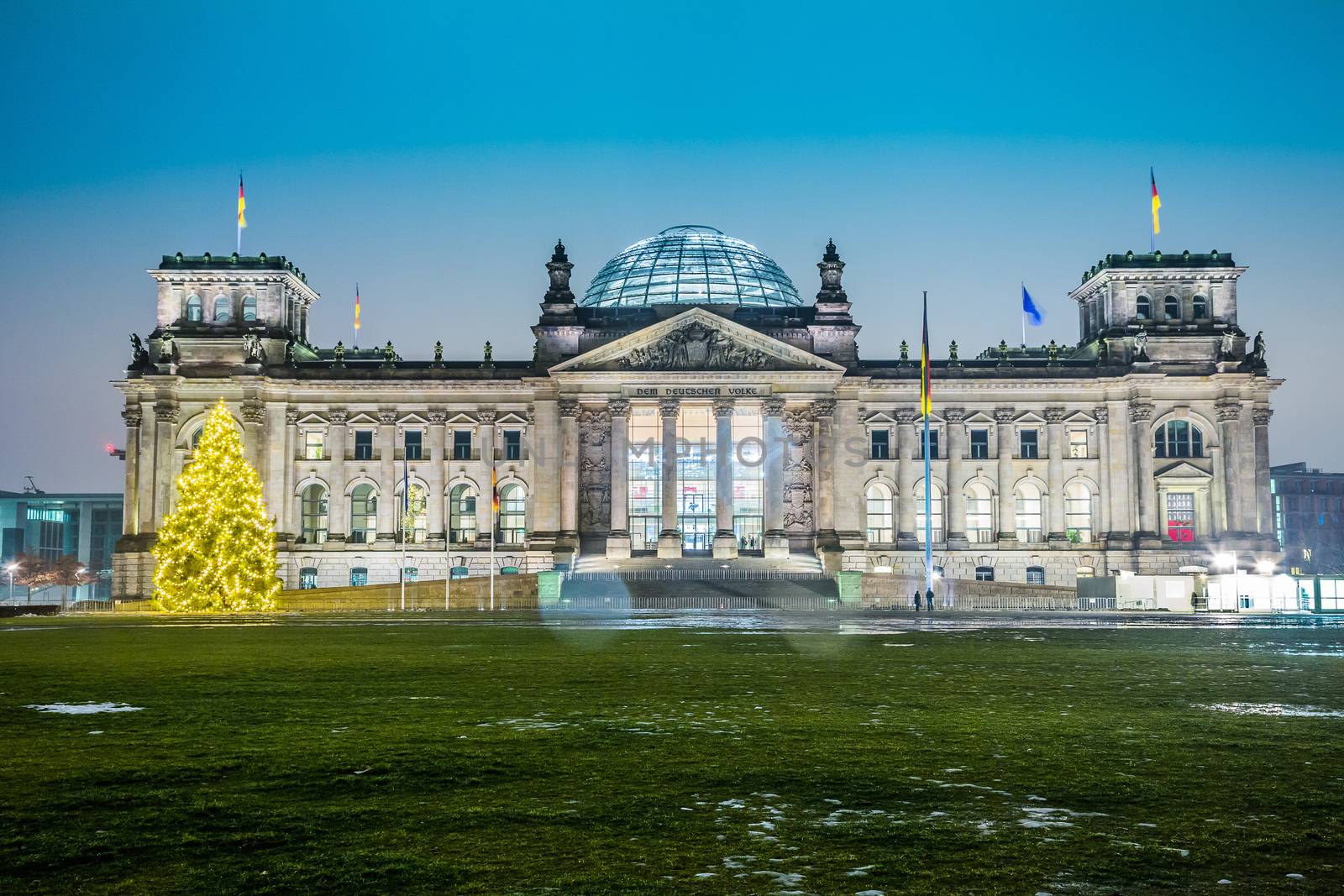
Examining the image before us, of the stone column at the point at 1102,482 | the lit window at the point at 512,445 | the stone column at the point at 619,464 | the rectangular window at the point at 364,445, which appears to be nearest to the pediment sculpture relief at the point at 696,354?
the stone column at the point at 619,464

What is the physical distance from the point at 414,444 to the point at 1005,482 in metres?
44.6

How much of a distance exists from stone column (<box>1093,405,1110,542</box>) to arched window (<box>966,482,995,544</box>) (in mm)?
7592

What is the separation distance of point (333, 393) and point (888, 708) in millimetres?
87872

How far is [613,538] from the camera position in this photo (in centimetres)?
9188

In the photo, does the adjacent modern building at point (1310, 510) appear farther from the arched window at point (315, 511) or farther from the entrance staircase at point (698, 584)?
the arched window at point (315, 511)

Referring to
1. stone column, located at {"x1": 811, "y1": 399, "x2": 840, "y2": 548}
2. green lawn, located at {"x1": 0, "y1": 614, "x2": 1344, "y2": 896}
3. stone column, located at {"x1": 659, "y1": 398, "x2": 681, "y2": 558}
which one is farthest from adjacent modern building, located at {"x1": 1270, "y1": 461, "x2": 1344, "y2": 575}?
green lawn, located at {"x1": 0, "y1": 614, "x2": 1344, "y2": 896}

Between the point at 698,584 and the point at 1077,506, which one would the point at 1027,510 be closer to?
the point at 1077,506

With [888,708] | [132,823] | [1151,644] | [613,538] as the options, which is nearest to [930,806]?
[132,823]

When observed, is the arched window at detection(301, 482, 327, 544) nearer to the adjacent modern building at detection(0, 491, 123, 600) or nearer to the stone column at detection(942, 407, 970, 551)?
the stone column at detection(942, 407, 970, 551)

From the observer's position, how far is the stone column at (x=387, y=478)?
3910 inches

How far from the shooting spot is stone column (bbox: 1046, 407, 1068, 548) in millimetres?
98688

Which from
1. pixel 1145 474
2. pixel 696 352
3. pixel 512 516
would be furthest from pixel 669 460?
pixel 1145 474

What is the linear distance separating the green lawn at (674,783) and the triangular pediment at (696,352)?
7070 centimetres

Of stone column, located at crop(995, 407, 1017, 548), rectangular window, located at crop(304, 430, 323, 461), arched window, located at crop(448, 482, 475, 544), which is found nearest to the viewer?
stone column, located at crop(995, 407, 1017, 548)
